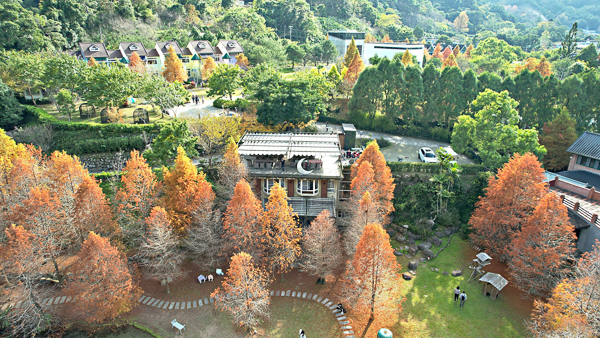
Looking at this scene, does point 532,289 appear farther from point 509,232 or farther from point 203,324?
point 203,324

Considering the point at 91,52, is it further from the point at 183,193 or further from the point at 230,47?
the point at 183,193

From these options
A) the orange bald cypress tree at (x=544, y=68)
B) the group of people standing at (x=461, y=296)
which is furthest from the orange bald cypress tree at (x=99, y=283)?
the orange bald cypress tree at (x=544, y=68)

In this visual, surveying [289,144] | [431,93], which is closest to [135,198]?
[289,144]

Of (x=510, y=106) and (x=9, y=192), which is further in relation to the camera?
(x=510, y=106)

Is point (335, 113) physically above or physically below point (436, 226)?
above

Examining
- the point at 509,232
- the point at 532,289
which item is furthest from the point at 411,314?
the point at 509,232

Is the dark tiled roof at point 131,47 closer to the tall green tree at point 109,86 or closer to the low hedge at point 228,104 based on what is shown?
the tall green tree at point 109,86
